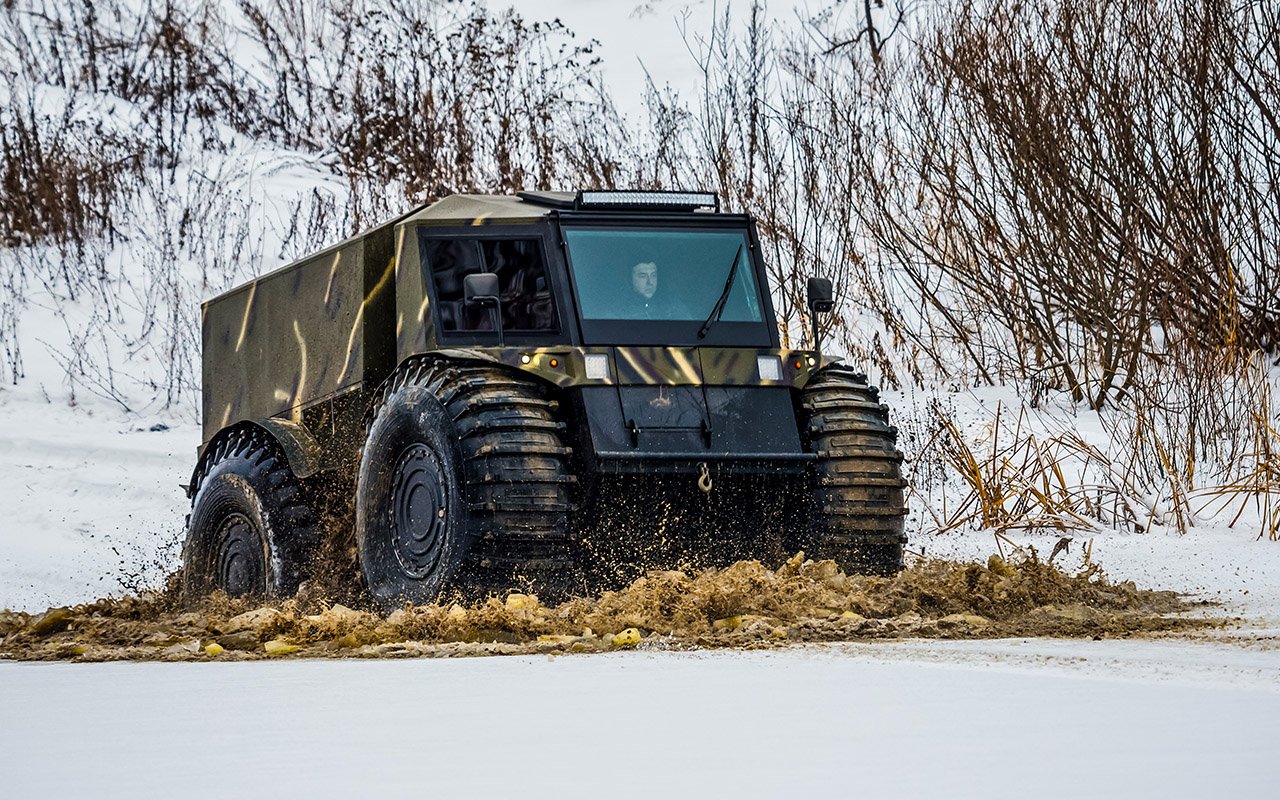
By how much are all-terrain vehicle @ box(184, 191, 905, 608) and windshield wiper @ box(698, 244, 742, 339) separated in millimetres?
15

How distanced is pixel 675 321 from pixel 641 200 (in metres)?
0.66

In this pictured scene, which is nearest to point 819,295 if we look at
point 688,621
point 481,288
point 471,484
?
point 481,288

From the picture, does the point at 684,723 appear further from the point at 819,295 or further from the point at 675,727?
the point at 819,295

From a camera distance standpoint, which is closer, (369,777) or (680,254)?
(369,777)

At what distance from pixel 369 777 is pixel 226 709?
1.26 m

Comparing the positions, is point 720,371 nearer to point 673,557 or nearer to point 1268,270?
point 673,557

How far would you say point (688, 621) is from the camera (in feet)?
22.7

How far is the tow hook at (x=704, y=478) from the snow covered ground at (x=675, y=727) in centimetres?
166

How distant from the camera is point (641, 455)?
7.45 meters

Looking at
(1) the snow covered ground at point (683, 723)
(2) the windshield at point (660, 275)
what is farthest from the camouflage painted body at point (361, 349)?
(1) the snow covered ground at point (683, 723)

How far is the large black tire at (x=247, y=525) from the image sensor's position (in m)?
8.97

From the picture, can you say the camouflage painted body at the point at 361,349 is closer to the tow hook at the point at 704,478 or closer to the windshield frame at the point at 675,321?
the windshield frame at the point at 675,321

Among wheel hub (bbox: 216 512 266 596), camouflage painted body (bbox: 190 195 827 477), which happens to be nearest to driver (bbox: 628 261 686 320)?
camouflage painted body (bbox: 190 195 827 477)

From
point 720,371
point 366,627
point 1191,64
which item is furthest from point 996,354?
point 366,627
